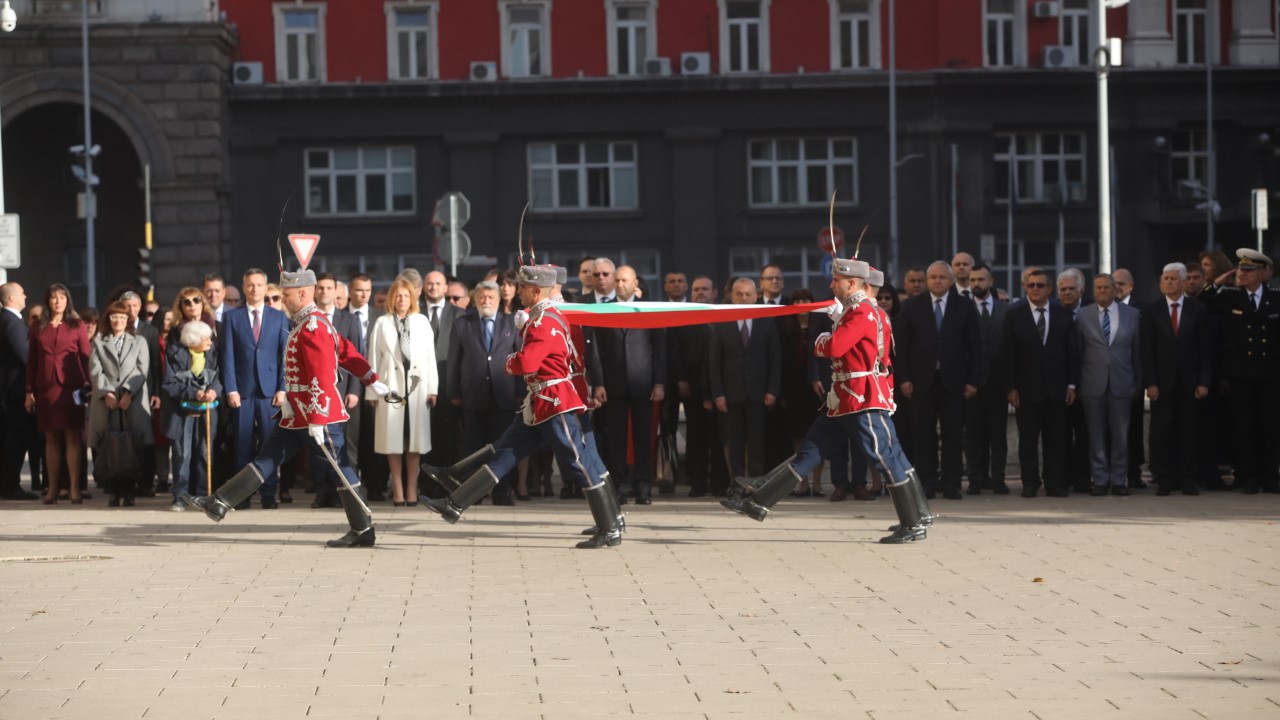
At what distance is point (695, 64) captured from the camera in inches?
1746

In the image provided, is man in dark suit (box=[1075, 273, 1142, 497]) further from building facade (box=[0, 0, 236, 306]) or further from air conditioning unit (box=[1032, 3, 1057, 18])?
air conditioning unit (box=[1032, 3, 1057, 18])

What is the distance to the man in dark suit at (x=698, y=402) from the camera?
16688 millimetres

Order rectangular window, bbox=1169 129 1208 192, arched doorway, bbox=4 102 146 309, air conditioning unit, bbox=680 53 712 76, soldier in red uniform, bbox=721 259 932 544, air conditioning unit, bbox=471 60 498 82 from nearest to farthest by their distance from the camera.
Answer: soldier in red uniform, bbox=721 259 932 544
air conditioning unit, bbox=471 60 498 82
air conditioning unit, bbox=680 53 712 76
arched doorway, bbox=4 102 146 309
rectangular window, bbox=1169 129 1208 192

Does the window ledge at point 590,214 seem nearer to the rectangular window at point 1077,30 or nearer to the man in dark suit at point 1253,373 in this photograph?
the rectangular window at point 1077,30

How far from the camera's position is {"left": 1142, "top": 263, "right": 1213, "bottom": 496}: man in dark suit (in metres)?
16.4

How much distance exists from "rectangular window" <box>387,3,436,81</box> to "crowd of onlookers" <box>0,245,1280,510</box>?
28.1 metres

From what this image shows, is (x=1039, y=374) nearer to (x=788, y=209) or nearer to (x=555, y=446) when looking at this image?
(x=555, y=446)

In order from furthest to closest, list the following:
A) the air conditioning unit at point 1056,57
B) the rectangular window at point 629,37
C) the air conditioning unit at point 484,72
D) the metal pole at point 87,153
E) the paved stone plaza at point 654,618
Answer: the rectangular window at point 629,37, the air conditioning unit at point 1056,57, the air conditioning unit at point 484,72, the metal pole at point 87,153, the paved stone plaza at point 654,618

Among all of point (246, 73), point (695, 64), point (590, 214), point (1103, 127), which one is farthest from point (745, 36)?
point (1103, 127)

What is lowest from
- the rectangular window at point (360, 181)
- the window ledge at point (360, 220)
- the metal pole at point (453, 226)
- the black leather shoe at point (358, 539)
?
the black leather shoe at point (358, 539)

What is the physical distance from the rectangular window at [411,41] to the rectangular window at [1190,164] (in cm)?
1829

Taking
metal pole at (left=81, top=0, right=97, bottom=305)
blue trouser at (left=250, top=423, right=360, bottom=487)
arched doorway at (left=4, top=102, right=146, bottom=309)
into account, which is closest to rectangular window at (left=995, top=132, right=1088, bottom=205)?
arched doorway at (left=4, top=102, right=146, bottom=309)

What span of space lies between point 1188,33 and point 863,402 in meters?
36.0

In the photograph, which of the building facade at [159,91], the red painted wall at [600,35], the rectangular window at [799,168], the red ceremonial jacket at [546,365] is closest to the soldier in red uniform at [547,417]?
the red ceremonial jacket at [546,365]
